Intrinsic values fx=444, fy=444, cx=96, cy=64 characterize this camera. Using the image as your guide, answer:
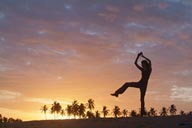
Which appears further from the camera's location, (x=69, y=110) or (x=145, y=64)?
(x=69, y=110)

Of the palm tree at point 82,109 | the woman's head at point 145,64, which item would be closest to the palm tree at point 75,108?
the palm tree at point 82,109

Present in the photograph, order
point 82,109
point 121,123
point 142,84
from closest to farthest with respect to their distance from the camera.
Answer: point 121,123 < point 142,84 < point 82,109

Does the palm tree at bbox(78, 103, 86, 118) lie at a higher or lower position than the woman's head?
higher

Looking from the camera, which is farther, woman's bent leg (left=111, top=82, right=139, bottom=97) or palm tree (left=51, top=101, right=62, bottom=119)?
palm tree (left=51, top=101, right=62, bottom=119)

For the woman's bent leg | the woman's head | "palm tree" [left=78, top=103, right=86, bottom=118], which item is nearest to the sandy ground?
the woman's bent leg

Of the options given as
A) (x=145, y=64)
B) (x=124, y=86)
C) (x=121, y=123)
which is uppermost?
(x=145, y=64)

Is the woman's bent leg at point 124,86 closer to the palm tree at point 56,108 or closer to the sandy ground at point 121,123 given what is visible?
the sandy ground at point 121,123

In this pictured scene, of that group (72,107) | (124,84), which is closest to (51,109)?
(72,107)

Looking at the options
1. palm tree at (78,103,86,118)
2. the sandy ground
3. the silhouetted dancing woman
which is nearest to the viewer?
the sandy ground

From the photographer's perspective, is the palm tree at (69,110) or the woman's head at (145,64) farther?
the palm tree at (69,110)

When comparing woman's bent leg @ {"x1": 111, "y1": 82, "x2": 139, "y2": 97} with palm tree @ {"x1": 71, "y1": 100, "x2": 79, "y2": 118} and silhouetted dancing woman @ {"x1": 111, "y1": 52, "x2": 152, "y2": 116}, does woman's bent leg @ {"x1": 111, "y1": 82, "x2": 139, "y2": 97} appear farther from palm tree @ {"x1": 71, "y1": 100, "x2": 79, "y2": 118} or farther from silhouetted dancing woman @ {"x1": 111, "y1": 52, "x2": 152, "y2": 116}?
palm tree @ {"x1": 71, "y1": 100, "x2": 79, "y2": 118}

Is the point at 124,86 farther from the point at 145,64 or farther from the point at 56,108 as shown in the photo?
the point at 56,108

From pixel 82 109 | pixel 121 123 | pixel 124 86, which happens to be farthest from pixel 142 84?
pixel 82 109

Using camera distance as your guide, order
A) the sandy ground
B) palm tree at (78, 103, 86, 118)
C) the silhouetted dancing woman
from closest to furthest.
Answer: the sandy ground, the silhouetted dancing woman, palm tree at (78, 103, 86, 118)
